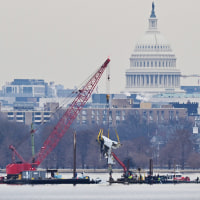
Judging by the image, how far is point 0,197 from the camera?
190 meters

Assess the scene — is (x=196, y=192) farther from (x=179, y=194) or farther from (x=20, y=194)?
(x=20, y=194)

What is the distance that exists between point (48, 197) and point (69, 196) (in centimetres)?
229

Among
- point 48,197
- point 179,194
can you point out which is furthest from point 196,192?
point 48,197

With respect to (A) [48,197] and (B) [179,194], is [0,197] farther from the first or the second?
(B) [179,194]

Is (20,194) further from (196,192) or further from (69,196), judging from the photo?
(196,192)

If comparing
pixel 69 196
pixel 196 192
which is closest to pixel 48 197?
pixel 69 196

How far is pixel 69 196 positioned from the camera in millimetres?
190625

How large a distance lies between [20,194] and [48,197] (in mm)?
5058

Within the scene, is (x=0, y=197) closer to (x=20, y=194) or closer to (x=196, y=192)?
(x=20, y=194)

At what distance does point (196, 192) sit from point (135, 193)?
243 inches

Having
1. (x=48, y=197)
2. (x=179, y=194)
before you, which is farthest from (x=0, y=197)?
→ (x=179, y=194)

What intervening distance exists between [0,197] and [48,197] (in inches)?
174

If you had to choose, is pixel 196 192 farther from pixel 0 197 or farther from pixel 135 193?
pixel 0 197

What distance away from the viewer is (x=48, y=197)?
189m
